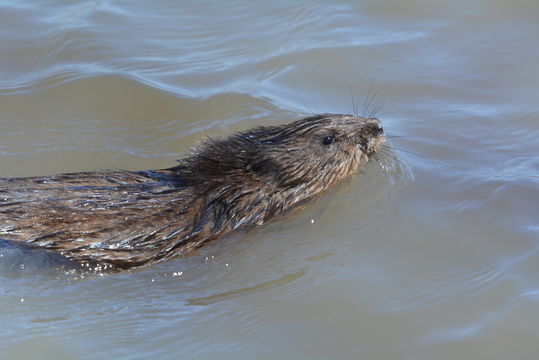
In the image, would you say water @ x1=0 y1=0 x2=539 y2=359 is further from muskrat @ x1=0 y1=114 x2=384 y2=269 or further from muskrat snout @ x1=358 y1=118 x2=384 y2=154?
muskrat snout @ x1=358 y1=118 x2=384 y2=154

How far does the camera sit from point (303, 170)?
6.61 metres

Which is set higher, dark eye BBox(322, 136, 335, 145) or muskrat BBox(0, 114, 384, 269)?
dark eye BBox(322, 136, 335, 145)

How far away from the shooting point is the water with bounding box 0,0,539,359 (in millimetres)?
5062

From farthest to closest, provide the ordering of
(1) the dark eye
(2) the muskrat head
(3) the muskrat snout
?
(3) the muskrat snout
(1) the dark eye
(2) the muskrat head

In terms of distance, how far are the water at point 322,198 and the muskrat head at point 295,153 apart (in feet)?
0.86

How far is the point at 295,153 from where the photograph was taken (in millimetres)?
6586

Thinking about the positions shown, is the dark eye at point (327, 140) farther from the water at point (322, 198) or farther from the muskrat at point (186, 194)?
the water at point (322, 198)

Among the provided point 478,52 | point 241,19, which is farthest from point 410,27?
point 241,19

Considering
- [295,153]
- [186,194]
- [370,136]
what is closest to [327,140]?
[295,153]

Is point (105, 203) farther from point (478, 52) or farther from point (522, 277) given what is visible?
point (478, 52)

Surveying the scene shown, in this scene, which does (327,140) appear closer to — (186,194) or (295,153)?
(295,153)

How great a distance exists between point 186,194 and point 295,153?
3.08 feet

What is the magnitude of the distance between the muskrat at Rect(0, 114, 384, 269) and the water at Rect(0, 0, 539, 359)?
155 millimetres

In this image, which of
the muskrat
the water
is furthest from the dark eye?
the water
